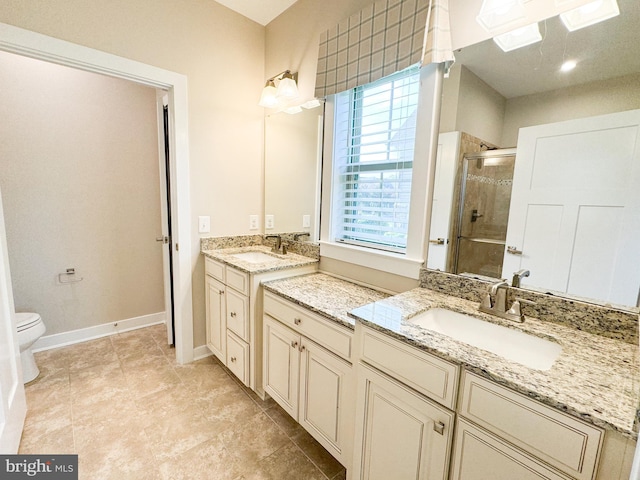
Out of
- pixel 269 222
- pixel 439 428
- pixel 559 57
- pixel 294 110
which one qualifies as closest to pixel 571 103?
pixel 559 57

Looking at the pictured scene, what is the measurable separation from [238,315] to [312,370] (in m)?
0.71

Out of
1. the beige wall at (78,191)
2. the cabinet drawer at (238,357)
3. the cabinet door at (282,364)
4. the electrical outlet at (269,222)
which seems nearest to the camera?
the cabinet door at (282,364)

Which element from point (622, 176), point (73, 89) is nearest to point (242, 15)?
point (73, 89)

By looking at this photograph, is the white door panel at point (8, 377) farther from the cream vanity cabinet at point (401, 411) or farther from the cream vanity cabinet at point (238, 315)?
the cream vanity cabinet at point (401, 411)

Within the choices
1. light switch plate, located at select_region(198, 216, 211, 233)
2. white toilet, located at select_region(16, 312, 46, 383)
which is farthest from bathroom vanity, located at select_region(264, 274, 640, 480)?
white toilet, located at select_region(16, 312, 46, 383)

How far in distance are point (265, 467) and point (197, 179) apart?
6.23 ft

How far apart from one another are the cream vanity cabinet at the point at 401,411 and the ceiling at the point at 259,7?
2339 mm

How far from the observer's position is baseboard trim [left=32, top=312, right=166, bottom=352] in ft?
8.08

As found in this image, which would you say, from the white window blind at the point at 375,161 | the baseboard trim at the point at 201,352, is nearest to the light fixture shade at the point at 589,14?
the white window blind at the point at 375,161

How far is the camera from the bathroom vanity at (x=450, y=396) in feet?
2.24

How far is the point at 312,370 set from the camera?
1.43 m

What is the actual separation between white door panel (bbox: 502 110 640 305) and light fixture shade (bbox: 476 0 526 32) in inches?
17.7

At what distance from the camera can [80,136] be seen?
2430 mm

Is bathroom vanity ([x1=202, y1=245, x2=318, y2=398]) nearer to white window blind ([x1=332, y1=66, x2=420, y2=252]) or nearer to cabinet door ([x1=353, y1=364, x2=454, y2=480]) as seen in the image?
white window blind ([x1=332, y1=66, x2=420, y2=252])
